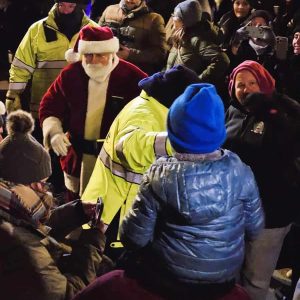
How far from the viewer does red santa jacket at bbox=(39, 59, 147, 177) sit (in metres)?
4.37

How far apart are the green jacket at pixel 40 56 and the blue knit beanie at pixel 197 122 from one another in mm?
3197

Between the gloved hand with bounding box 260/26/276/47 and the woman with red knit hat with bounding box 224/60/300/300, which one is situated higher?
the gloved hand with bounding box 260/26/276/47

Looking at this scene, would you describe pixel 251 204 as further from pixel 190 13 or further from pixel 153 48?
pixel 153 48

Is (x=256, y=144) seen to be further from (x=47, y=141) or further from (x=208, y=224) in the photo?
(x=47, y=141)

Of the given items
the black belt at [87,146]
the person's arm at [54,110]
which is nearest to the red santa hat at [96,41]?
the person's arm at [54,110]

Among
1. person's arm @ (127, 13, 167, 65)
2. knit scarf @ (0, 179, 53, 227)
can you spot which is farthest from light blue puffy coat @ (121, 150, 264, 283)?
person's arm @ (127, 13, 167, 65)

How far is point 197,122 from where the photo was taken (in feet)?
8.18

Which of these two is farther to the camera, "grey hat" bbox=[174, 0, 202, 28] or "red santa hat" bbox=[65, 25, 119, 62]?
"grey hat" bbox=[174, 0, 202, 28]

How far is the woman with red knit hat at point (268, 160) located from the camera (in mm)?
3480

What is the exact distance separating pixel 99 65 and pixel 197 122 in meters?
2.01

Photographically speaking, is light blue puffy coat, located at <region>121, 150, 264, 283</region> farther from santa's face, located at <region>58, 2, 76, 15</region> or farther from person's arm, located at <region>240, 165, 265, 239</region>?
santa's face, located at <region>58, 2, 76, 15</region>

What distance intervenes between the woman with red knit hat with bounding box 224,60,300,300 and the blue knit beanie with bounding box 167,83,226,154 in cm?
102

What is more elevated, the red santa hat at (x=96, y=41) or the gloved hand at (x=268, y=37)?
the red santa hat at (x=96, y=41)

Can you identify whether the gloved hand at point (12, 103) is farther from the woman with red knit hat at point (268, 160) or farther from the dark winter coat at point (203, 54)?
the woman with red knit hat at point (268, 160)
